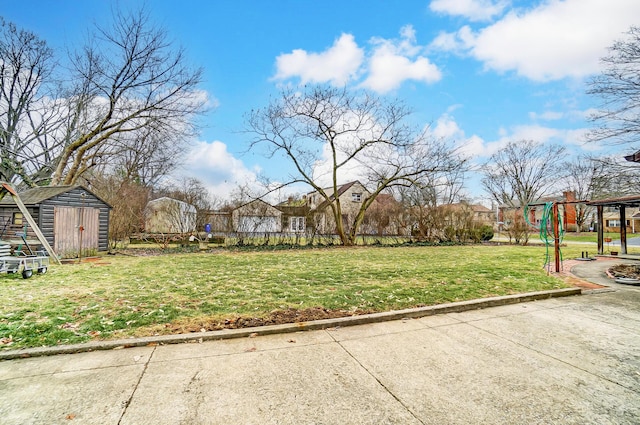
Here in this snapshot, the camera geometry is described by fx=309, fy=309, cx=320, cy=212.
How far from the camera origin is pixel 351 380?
2.82m

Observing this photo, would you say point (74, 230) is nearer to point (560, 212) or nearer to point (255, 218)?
point (255, 218)

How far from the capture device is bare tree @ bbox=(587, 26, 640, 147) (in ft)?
36.1

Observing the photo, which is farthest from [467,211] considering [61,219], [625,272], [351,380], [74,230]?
[61,219]

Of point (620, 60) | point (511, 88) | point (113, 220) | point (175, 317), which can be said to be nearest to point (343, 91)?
point (511, 88)

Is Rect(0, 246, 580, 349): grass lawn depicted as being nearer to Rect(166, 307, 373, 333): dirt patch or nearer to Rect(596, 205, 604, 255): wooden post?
Rect(166, 307, 373, 333): dirt patch

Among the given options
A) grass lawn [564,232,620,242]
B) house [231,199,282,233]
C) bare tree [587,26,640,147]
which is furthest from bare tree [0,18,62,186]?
grass lawn [564,232,620,242]

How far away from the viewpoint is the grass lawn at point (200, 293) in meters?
4.11

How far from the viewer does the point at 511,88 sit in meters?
13.4

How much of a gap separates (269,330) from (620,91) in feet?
49.5

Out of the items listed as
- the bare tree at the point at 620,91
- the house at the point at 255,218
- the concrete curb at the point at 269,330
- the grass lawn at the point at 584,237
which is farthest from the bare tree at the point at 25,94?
the grass lawn at the point at 584,237

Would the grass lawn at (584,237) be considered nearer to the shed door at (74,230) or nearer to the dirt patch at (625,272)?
the dirt patch at (625,272)

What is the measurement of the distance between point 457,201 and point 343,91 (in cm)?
1238

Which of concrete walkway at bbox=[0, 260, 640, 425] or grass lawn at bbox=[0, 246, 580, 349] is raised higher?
grass lawn at bbox=[0, 246, 580, 349]

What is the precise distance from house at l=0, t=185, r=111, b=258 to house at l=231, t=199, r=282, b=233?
5882 mm
